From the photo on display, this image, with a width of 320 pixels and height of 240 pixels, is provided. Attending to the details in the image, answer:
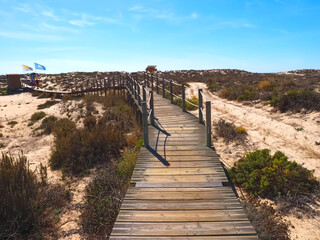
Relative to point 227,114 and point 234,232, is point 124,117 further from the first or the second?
point 234,232

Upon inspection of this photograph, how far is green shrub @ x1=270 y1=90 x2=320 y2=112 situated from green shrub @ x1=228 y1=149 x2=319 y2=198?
20.7ft

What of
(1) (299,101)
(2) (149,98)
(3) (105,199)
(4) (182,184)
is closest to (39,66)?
(2) (149,98)

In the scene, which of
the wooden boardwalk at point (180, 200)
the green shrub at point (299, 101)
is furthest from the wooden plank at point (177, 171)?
the green shrub at point (299, 101)

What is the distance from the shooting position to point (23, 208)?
3.96m

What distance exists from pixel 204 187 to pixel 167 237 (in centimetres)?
127

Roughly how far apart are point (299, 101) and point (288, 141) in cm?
401

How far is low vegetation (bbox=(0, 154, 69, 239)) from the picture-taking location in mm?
3680

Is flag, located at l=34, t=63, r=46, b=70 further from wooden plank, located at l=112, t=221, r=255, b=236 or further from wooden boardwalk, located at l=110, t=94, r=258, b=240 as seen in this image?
wooden plank, located at l=112, t=221, r=255, b=236

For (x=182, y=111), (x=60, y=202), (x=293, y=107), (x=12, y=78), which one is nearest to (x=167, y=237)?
(x=60, y=202)

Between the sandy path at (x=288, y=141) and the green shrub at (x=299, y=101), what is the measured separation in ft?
1.65

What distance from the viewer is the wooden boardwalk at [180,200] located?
262 centimetres

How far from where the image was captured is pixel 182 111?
901cm

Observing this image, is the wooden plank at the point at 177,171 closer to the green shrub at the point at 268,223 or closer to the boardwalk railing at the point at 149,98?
the green shrub at the point at 268,223

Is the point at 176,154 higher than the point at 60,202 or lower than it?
higher
